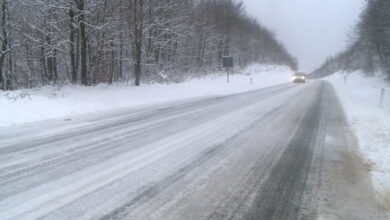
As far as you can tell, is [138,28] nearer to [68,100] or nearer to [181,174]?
[68,100]

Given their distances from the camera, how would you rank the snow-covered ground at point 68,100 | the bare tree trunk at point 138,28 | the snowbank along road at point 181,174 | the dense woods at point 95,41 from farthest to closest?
the bare tree trunk at point 138,28
the dense woods at point 95,41
the snow-covered ground at point 68,100
the snowbank along road at point 181,174

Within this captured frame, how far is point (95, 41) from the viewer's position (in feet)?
58.0

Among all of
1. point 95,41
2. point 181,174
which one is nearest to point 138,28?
point 95,41

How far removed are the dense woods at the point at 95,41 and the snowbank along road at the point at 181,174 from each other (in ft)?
31.3

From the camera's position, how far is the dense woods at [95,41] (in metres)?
15.2

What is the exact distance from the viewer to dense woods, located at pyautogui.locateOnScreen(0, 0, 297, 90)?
598 inches

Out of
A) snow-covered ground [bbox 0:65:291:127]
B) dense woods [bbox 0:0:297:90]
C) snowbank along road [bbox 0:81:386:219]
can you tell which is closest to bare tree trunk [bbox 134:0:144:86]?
dense woods [bbox 0:0:297:90]

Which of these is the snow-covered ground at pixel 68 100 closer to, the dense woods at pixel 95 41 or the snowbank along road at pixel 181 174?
the snowbank along road at pixel 181 174

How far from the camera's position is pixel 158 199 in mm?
3385

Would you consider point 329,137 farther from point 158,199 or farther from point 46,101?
point 46,101

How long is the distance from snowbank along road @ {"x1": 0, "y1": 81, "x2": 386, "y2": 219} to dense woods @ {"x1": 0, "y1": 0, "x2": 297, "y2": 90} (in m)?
9.54

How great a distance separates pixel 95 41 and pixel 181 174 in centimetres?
1617

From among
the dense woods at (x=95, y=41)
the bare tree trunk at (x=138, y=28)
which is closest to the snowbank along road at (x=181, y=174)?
the dense woods at (x=95, y=41)

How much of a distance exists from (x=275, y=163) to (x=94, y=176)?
3.30 m
